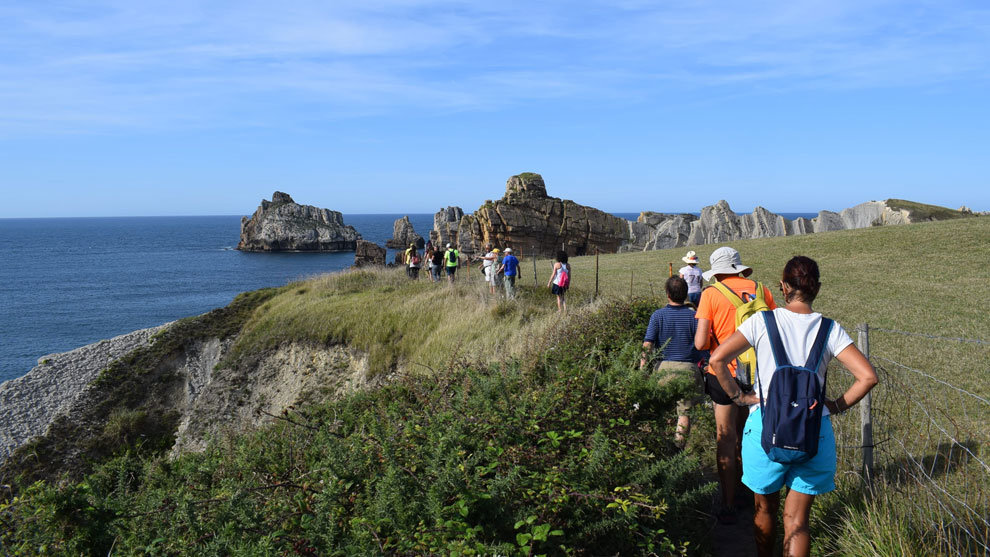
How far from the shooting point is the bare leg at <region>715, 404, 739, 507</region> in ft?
16.5

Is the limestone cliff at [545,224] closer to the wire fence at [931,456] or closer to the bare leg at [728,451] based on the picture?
the wire fence at [931,456]

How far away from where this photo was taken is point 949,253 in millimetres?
21031

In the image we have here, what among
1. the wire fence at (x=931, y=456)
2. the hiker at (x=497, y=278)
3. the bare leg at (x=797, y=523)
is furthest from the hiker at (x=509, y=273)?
the bare leg at (x=797, y=523)

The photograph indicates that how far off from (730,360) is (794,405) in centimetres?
47

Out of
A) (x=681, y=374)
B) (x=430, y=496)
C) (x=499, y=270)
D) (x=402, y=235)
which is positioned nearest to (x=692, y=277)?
(x=681, y=374)

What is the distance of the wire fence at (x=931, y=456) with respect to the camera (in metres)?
3.97

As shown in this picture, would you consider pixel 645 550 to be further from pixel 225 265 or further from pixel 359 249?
pixel 225 265

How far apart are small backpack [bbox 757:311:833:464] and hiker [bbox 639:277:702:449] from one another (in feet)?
7.50

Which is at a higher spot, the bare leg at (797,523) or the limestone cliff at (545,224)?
the limestone cliff at (545,224)

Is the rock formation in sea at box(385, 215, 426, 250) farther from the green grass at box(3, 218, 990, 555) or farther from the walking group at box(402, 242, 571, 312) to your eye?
the walking group at box(402, 242, 571, 312)

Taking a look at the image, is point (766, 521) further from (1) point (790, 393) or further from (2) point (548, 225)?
(2) point (548, 225)

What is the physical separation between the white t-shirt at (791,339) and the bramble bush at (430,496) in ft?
3.69

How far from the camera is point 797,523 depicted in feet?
12.2

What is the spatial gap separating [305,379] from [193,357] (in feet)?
26.3
